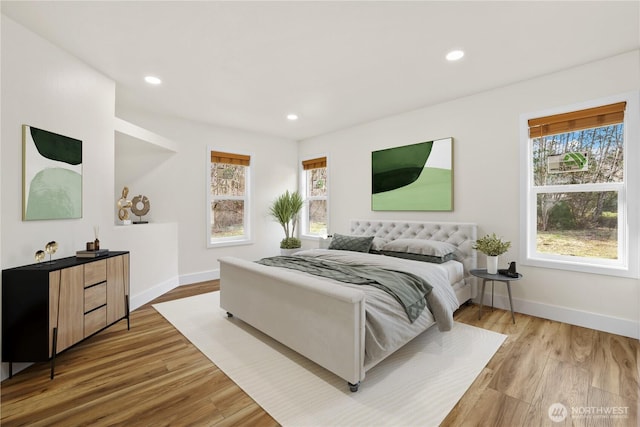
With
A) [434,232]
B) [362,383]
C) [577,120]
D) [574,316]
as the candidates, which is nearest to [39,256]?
[362,383]

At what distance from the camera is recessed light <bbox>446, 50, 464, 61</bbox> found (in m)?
2.57

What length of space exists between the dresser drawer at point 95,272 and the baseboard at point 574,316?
13.6 feet

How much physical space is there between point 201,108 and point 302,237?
2.99 meters

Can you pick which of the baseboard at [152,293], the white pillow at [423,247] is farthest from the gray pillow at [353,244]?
the baseboard at [152,293]

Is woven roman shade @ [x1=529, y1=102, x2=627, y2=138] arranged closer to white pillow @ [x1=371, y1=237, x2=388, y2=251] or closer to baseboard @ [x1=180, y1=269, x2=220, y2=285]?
white pillow @ [x1=371, y1=237, x2=388, y2=251]

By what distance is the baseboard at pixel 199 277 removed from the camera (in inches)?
175

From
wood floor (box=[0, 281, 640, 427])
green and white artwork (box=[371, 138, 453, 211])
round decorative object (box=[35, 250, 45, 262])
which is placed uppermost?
green and white artwork (box=[371, 138, 453, 211])

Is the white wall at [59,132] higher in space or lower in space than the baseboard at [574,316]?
higher

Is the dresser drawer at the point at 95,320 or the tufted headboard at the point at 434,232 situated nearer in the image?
the dresser drawer at the point at 95,320

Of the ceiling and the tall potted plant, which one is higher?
the ceiling

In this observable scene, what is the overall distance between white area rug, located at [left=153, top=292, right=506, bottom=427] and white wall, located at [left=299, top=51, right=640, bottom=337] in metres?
0.95

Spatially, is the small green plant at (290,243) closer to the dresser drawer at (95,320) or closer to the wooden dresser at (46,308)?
the dresser drawer at (95,320)

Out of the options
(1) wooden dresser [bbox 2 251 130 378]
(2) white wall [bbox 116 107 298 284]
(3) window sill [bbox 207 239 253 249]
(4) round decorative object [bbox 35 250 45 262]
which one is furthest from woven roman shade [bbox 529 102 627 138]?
(4) round decorative object [bbox 35 250 45 262]

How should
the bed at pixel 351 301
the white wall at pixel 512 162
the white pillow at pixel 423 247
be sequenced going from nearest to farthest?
the bed at pixel 351 301, the white wall at pixel 512 162, the white pillow at pixel 423 247
